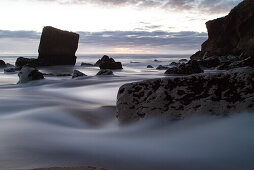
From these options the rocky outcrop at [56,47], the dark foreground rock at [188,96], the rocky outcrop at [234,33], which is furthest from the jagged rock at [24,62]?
the dark foreground rock at [188,96]

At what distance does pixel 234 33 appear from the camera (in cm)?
3628

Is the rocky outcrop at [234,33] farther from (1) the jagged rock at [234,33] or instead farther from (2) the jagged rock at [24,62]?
(2) the jagged rock at [24,62]

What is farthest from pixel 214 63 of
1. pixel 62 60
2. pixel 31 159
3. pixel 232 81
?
pixel 62 60

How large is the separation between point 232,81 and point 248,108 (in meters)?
0.45

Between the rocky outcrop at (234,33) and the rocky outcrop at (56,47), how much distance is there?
65.4ft

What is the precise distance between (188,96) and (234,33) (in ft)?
120

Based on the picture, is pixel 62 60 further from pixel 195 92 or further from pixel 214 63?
pixel 195 92

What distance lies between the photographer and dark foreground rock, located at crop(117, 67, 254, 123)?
10.3 ft

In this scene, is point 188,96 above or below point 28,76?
above

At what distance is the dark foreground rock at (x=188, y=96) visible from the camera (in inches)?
123

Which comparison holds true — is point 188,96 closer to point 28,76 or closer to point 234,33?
point 28,76

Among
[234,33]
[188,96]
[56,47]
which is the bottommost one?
[188,96]

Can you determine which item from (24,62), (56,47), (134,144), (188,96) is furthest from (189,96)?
(56,47)

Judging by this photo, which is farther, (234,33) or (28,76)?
(234,33)
